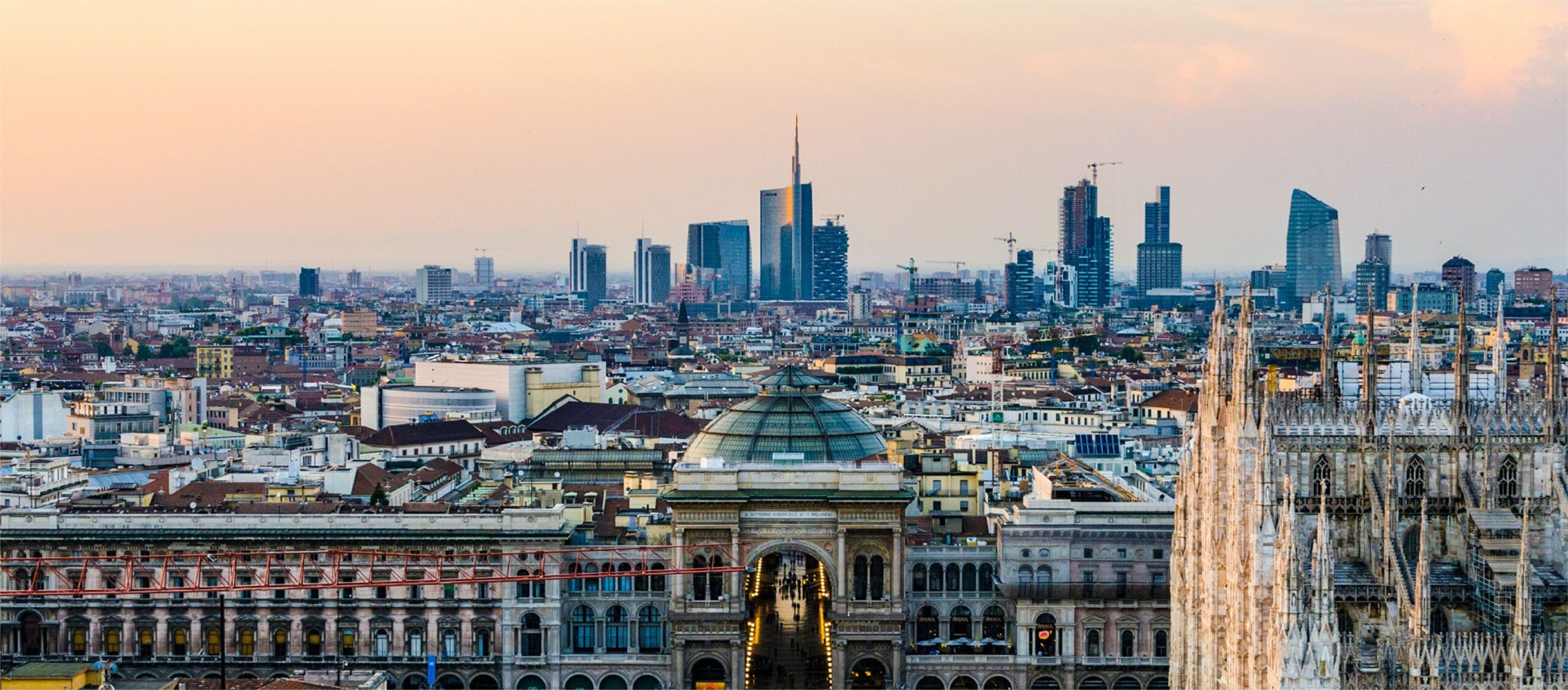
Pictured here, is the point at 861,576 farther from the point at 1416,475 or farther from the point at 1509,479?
the point at 1509,479

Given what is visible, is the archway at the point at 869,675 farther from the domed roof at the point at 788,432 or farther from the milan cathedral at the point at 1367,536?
the milan cathedral at the point at 1367,536

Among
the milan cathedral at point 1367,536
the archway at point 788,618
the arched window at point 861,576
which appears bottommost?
the archway at point 788,618

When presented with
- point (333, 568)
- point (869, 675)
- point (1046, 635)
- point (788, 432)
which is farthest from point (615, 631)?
point (1046, 635)

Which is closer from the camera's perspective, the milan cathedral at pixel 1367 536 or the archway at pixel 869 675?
the milan cathedral at pixel 1367 536

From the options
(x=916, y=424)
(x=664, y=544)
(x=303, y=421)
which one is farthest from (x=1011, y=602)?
(x=303, y=421)

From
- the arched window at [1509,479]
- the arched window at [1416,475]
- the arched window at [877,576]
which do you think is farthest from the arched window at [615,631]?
the arched window at [1509,479]

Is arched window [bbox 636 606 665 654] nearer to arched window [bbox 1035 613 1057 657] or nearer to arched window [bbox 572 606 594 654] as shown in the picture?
Result: arched window [bbox 572 606 594 654]
